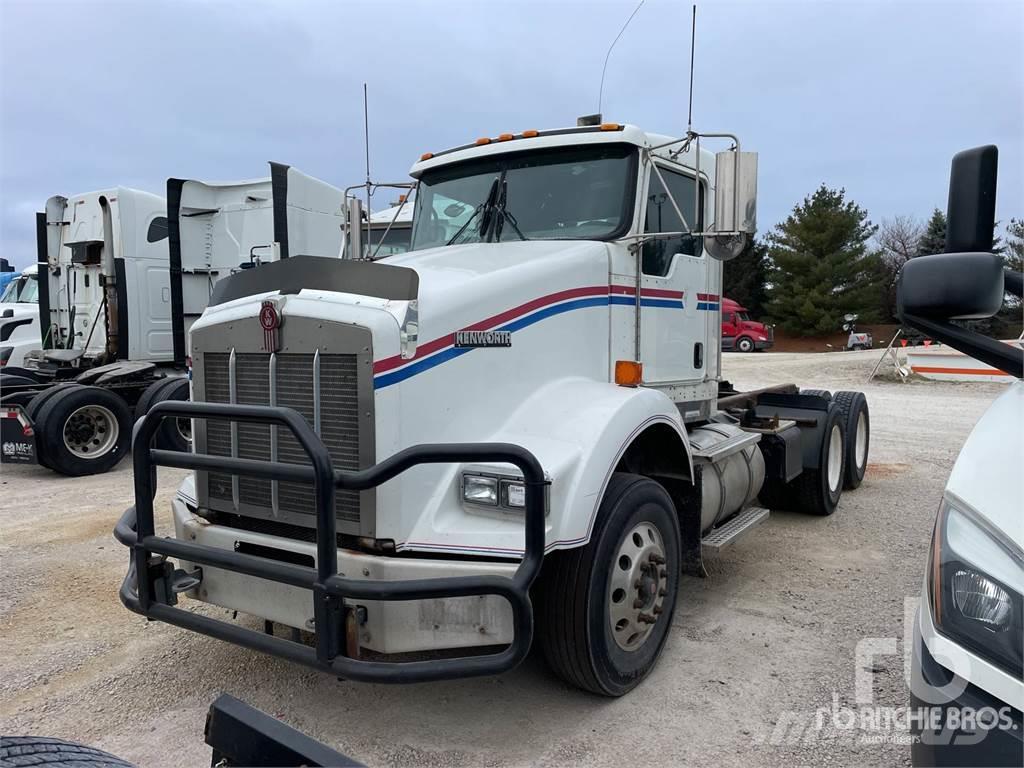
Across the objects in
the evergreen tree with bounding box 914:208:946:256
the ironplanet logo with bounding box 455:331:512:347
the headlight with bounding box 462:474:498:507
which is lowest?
the headlight with bounding box 462:474:498:507

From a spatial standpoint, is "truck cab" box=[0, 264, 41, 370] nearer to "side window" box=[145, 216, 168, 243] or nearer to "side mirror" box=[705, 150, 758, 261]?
"side window" box=[145, 216, 168, 243]

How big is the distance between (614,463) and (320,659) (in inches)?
55.7

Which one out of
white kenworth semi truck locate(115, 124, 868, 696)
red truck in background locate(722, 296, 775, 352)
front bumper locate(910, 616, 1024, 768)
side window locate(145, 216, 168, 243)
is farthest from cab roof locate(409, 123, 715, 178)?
red truck in background locate(722, 296, 775, 352)

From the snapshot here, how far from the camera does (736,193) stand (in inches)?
147

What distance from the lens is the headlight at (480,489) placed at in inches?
115

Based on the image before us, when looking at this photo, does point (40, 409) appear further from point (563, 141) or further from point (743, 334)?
point (743, 334)

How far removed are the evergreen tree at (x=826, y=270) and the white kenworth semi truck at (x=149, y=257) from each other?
35598mm

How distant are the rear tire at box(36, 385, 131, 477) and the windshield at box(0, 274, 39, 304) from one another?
244 inches

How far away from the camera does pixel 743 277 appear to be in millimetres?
46938

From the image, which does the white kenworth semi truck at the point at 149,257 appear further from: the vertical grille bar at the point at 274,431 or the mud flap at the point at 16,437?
the vertical grille bar at the point at 274,431

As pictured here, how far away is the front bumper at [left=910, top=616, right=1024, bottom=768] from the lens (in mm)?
1596

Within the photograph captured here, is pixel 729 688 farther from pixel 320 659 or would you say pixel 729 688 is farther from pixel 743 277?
pixel 743 277

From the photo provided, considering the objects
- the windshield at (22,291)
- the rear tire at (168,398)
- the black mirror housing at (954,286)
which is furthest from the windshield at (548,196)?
the windshield at (22,291)

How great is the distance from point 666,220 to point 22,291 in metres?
13.6
